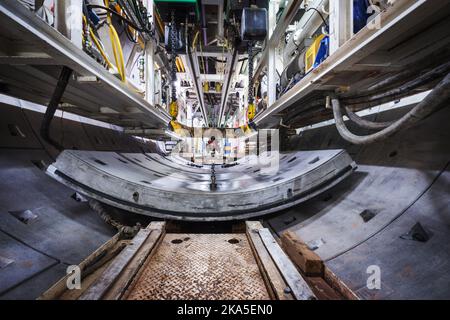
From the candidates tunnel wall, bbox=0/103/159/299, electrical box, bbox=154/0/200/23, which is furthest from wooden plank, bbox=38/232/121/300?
electrical box, bbox=154/0/200/23

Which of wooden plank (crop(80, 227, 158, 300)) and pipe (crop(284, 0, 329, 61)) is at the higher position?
pipe (crop(284, 0, 329, 61))

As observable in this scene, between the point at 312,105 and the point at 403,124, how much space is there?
1.21 metres

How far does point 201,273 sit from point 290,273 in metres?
0.52

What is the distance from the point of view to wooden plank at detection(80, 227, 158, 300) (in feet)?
3.06

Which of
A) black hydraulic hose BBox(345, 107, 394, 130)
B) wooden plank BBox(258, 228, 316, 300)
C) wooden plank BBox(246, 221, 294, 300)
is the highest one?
black hydraulic hose BBox(345, 107, 394, 130)

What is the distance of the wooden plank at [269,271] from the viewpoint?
1.00 metres

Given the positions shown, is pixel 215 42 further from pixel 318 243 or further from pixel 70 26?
pixel 318 243

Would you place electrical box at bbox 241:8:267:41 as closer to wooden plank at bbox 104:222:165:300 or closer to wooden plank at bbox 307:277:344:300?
wooden plank at bbox 104:222:165:300

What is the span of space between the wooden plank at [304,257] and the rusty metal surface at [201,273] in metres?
0.26

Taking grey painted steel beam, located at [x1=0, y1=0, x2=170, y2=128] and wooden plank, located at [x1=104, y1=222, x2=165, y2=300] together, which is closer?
grey painted steel beam, located at [x1=0, y1=0, x2=170, y2=128]

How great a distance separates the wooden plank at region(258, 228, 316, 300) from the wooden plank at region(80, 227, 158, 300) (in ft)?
2.75
